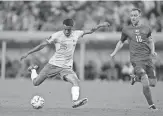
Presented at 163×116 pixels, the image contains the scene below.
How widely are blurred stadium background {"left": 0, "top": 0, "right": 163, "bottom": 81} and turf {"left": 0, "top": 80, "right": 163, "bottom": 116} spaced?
9.75 feet

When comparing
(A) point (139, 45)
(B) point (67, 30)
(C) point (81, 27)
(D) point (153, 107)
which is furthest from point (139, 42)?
(C) point (81, 27)

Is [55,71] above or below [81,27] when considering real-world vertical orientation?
below

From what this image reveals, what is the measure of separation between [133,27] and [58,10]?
12.0 m

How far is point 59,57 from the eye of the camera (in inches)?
407

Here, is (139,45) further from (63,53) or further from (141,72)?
(63,53)

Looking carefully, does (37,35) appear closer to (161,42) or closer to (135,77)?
(161,42)

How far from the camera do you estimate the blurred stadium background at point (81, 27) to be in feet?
70.7

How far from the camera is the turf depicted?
30.9ft

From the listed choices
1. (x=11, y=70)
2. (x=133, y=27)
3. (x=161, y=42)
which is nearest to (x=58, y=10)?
(x=11, y=70)

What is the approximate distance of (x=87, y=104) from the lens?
11852mm

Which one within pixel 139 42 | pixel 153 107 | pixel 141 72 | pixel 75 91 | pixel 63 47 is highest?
pixel 139 42

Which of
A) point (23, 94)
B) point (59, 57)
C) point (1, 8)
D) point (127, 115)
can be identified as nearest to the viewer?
point (127, 115)

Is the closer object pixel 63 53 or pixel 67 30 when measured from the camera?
pixel 67 30

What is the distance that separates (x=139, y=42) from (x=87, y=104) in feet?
8.09
